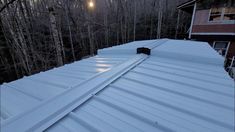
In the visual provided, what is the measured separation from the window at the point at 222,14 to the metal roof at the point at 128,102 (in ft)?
26.5

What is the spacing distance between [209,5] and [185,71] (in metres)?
8.60

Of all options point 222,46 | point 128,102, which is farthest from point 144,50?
point 222,46

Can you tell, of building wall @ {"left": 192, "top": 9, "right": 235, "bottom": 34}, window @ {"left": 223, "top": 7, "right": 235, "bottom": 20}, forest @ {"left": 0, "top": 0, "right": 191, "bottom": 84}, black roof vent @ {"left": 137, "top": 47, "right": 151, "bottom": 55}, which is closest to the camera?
black roof vent @ {"left": 137, "top": 47, "right": 151, "bottom": 55}

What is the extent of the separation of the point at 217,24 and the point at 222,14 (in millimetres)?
647

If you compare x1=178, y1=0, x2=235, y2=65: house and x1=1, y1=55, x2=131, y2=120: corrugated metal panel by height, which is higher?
x1=178, y1=0, x2=235, y2=65: house

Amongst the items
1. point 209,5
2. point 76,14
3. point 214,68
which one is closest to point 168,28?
point 209,5

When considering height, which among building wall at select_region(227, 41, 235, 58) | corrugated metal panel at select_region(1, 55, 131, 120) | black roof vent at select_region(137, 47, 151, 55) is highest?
black roof vent at select_region(137, 47, 151, 55)

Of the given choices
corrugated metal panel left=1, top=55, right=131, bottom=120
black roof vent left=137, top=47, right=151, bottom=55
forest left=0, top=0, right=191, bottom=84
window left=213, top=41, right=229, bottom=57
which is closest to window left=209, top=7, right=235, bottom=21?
window left=213, top=41, right=229, bottom=57

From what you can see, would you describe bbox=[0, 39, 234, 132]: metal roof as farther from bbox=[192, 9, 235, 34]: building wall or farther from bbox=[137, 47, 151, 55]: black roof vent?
bbox=[192, 9, 235, 34]: building wall

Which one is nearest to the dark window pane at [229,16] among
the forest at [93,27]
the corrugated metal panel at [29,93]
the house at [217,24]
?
the house at [217,24]

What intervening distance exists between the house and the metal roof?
7820 mm

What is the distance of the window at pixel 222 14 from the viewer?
771cm

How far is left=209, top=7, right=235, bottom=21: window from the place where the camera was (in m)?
7.71

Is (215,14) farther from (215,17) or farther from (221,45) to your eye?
(221,45)
